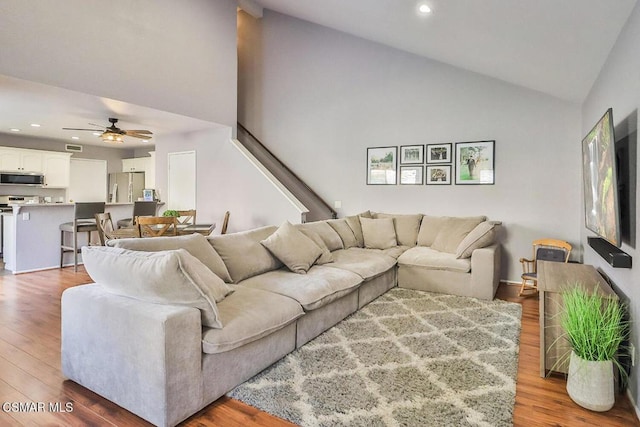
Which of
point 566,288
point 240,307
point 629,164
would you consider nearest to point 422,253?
point 566,288

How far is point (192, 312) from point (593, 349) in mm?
2211

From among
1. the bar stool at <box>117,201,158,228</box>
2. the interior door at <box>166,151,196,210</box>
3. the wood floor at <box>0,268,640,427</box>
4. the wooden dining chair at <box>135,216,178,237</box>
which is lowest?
the wood floor at <box>0,268,640,427</box>

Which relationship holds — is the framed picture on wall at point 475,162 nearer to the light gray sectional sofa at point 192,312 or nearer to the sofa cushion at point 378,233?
the sofa cushion at point 378,233

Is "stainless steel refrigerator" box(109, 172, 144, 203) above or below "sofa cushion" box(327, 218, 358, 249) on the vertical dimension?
above

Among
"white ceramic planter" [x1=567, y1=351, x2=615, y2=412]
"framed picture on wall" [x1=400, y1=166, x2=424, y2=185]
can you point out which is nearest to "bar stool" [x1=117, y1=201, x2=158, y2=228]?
"framed picture on wall" [x1=400, y1=166, x2=424, y2=185]

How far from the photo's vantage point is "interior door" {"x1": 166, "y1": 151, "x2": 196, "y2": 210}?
6953 millimetres

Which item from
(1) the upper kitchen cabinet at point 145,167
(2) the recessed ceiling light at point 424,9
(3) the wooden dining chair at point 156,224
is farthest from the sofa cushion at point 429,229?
(1) the upper kitchen cabinet at point 145,167

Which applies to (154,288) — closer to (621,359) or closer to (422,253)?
(621,359)

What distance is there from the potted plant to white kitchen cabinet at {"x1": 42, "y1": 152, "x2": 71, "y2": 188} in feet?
31.8

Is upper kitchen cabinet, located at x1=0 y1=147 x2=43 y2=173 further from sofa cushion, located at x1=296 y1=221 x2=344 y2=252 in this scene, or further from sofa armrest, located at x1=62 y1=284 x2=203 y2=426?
sofa armrest, located at x1=62 y1=284 x2=203 y2=426

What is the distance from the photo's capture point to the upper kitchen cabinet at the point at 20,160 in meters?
7.33

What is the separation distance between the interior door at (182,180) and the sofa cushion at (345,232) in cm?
A: 331

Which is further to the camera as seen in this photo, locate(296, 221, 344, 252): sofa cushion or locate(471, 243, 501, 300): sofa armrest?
locate(296, 221, 344, 252): sofa cushion

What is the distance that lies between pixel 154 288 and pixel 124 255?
12.3 inches
